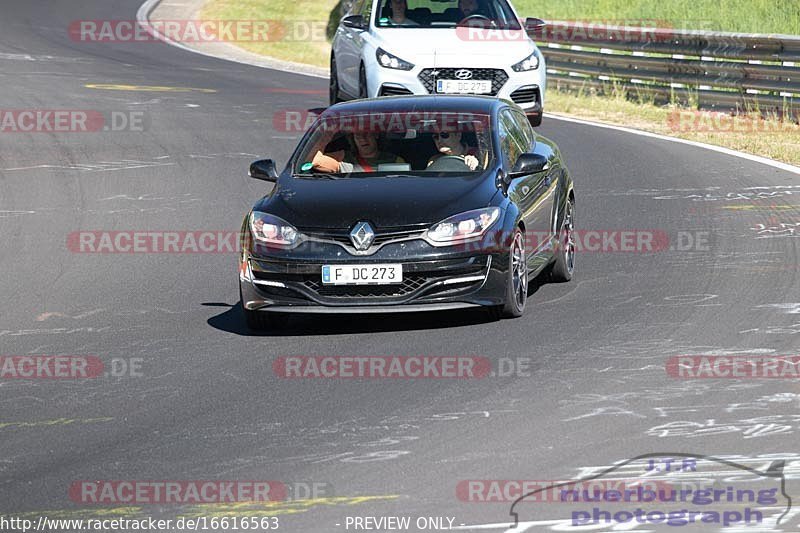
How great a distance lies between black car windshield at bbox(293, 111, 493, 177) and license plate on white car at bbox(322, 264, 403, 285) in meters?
1.12

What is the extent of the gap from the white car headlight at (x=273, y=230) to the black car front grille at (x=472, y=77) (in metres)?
9.13

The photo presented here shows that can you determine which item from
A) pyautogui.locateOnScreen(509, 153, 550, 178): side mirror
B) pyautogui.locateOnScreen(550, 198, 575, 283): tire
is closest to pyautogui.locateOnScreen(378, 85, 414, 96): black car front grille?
pyautogui.locateOnScreen(550, 198, 575, 283): tire

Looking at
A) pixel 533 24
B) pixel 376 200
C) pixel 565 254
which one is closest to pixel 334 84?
pixel 533 24

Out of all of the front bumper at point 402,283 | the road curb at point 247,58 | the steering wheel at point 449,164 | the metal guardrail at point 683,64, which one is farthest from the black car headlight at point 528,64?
the road curb at point 247,58

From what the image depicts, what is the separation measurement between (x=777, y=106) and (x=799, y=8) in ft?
43.8

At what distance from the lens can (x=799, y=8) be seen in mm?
34969

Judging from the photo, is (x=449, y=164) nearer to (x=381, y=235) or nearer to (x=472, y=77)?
(x=381, y=235)

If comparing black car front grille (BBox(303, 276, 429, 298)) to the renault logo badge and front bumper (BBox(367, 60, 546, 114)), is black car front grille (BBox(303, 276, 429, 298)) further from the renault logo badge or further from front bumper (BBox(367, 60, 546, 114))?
front bumper (BBox(367, 60, 546, 114))

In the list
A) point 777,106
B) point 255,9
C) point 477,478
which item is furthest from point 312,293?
point 255,9

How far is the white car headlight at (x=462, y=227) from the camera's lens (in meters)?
10.2

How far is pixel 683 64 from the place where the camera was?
24750mm

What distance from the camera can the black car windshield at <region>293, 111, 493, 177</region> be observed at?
36.7 ft

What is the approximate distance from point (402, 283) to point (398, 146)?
1.54 metres

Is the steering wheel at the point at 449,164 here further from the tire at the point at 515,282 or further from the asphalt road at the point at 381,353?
the asphalt road at the point at 381,353
